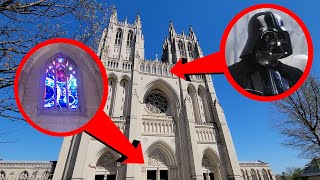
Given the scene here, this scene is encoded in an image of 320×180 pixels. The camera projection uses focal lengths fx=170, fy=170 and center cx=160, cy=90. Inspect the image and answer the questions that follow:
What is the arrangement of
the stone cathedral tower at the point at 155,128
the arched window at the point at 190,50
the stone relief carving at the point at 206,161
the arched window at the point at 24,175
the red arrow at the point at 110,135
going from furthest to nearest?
1. the arched window at the point at 190,50
2. the stone relief carving at the point at 206,161
3. the arched window at the point at 24,175
4. the stone cathedral tower at the point at 155,128
5. the red arrow at the point at 110,135

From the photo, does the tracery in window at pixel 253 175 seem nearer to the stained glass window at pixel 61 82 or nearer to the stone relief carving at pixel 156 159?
the stone relief carving at pixel 156 159

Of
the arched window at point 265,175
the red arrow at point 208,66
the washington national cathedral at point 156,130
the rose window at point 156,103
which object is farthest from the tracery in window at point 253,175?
the red arrow at point 208,66

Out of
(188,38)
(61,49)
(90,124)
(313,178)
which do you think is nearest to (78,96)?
(90,124)

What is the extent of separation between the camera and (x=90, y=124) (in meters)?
2.76

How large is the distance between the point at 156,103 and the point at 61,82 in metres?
17.5

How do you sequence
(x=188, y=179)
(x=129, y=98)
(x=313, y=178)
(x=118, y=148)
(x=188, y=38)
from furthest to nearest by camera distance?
1. (x=188, y=38)
2. (x=313, y=178)
3. (x=129, y=98)
4. (x=188, y=179)
5. (x=118, y=148)

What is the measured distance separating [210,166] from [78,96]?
57.4 ft

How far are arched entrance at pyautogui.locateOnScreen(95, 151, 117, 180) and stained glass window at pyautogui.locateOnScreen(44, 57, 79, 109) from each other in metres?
13.4

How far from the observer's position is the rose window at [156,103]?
65.3 ft

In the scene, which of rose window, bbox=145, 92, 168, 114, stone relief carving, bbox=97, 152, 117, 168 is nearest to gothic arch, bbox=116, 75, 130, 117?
rose window, bbox=145, 92, 168, 114

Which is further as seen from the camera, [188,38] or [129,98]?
[188,38]

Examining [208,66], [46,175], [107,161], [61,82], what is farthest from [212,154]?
[61,82]

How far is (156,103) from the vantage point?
20500 mm

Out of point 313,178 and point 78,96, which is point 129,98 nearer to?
point 78,96
